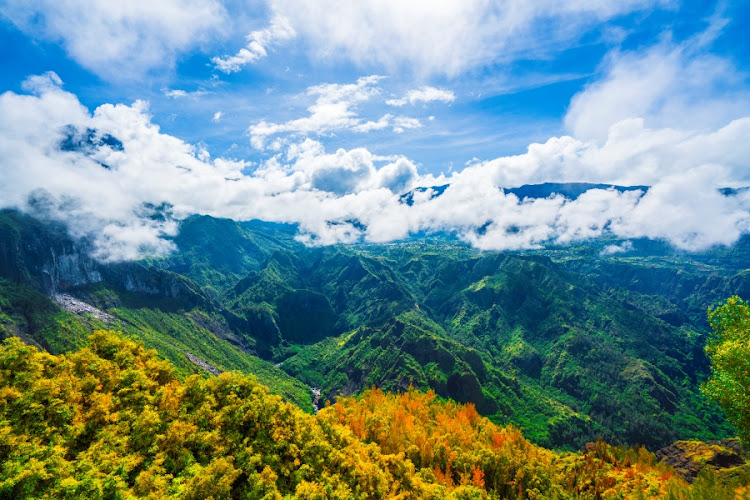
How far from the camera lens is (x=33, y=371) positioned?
40125 mm

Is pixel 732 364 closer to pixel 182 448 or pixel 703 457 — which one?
pixel 703 457

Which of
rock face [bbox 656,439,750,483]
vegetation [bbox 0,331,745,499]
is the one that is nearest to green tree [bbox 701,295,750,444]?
vegetation [bbox 0,331,745,499]

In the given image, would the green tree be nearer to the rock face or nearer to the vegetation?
the vegetation

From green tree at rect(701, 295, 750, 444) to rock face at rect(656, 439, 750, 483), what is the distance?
34223 mm

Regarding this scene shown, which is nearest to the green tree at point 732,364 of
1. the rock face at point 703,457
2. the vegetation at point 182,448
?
the vegetation at point 182,448

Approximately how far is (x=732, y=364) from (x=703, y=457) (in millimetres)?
56795

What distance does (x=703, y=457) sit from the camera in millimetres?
82625

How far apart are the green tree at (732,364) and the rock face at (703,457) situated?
1347 inches

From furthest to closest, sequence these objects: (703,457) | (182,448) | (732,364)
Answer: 1. (703,457)
2. (732,364)
3. (182,448)

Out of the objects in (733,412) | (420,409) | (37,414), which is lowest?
(420,409)

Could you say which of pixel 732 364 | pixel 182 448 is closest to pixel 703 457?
pixel 732 364

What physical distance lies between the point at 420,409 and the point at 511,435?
29742 mm

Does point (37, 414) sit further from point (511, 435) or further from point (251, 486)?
point (511, 435)

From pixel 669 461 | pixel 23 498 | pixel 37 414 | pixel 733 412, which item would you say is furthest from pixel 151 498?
pixel 669 461
